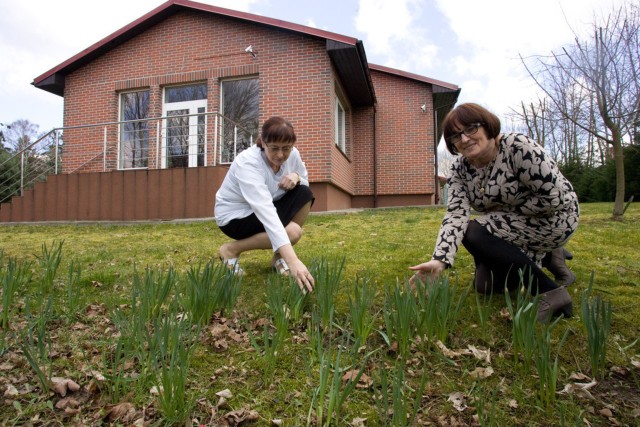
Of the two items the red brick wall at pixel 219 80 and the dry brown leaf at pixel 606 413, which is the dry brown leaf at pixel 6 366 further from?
the red brick wall at pixel 219 80

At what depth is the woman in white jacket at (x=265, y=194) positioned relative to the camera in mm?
2510

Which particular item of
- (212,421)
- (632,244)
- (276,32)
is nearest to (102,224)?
(276,32)

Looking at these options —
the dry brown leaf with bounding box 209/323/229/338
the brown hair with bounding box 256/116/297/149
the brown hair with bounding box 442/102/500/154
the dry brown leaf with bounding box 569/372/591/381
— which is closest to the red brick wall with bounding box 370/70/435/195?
the brown hair with bounding box 256/116/297/149

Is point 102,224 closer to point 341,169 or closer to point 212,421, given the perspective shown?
point 341,169

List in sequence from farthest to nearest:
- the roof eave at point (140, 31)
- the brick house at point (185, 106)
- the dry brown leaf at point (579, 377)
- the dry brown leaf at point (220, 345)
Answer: the roof eave at point (140, 31)
the brick house at point (185, 106)
the dry brown leaf at point (220, 345)
the dry brown leaf at point (579, 377)

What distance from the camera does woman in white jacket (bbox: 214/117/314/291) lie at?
2.51m

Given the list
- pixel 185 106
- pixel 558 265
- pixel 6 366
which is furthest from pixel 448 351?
pixel 185 106

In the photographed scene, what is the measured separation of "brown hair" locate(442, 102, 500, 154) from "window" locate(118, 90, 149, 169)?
29.6ft

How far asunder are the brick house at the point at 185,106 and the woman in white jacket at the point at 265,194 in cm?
503

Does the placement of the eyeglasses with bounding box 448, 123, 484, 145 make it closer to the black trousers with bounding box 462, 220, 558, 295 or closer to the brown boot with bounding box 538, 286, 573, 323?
the black trousers with bounding box 462, 220, 558, 295

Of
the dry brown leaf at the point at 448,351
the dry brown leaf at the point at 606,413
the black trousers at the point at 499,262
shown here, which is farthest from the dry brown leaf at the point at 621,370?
the dry brown leaf at the point at 448,351

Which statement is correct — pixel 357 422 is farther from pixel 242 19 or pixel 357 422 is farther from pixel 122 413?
pixel 242 19

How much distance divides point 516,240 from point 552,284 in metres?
0.26

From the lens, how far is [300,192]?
9.72 ft
